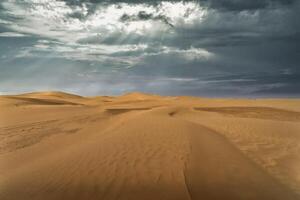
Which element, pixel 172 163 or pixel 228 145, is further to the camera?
pixel 228 145

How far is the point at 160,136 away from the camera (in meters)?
11.5

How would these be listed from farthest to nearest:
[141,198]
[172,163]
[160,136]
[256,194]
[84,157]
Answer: [160,136]
[84,157]
[172,163]
[256,194]
[141,198]

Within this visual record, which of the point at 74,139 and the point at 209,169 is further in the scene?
the point at 74,139

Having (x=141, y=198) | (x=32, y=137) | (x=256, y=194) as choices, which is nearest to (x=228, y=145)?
(x=256, y=194)

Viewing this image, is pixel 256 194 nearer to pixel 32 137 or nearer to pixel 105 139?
pixel 105 139

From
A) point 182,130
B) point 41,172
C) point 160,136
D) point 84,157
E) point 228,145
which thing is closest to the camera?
point 41,172

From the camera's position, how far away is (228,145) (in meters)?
10.6

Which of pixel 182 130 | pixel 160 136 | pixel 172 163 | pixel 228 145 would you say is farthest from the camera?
pixel 182 130

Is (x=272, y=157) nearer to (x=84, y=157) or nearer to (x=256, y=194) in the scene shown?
(x=256, y=194)

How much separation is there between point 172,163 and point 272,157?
4.31 metres

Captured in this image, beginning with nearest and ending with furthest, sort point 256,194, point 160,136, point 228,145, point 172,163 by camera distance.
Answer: point 256,194, point 172,163, point 228,145, point 160,136

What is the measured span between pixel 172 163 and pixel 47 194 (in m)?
3.76

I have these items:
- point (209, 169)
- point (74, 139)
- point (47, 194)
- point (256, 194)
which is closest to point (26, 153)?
point (74, 139)

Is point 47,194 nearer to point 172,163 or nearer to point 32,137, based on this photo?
point 172,163
